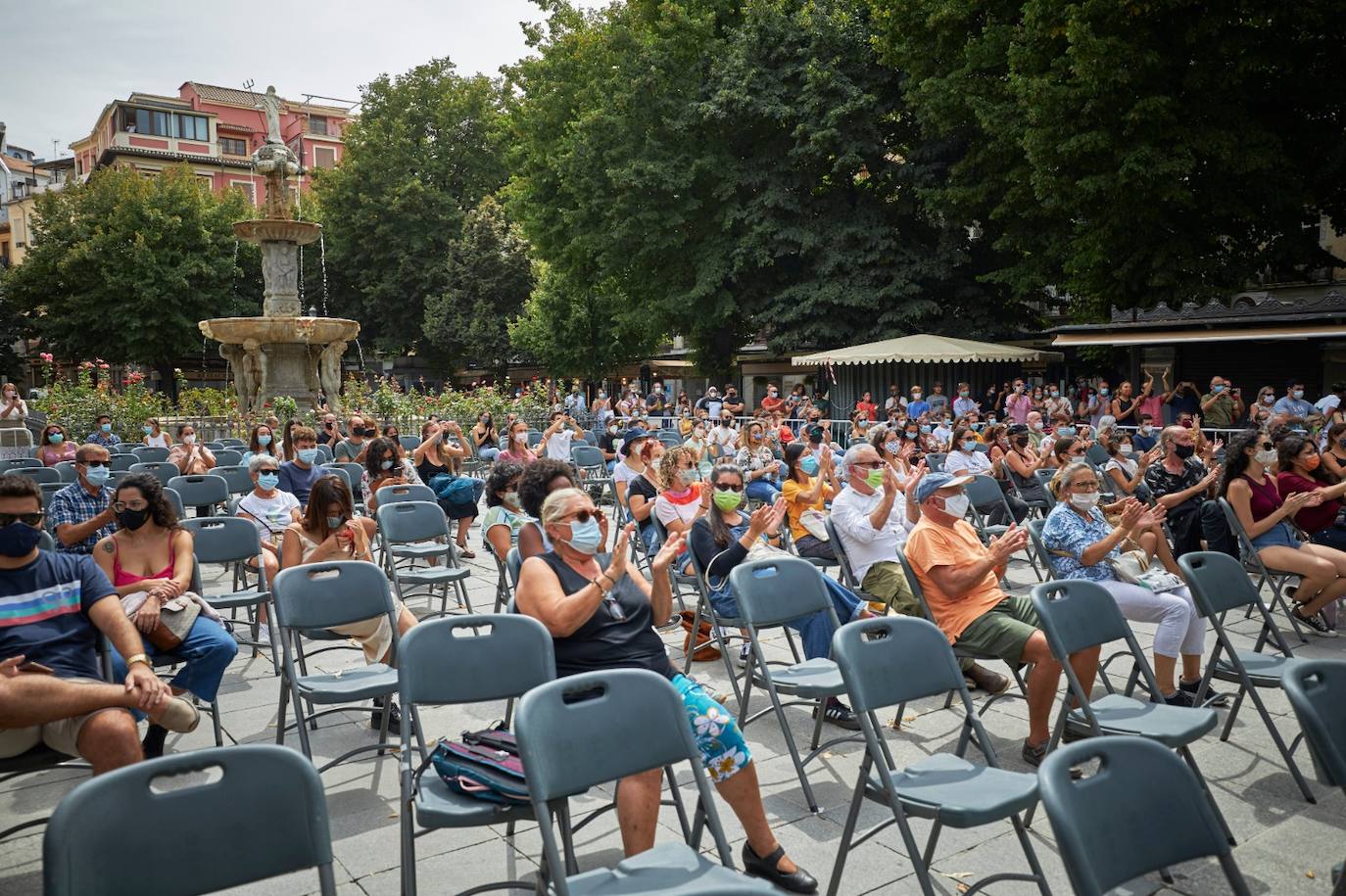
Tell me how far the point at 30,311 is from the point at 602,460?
39.7m

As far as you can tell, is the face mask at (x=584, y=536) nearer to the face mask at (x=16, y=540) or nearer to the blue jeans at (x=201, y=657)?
the blue jeans at (x=201, y=657)

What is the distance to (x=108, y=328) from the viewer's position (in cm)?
3894

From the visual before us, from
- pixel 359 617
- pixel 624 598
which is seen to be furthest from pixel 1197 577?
pixel 359 617

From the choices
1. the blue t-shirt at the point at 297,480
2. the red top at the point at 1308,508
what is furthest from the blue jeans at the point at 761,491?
the red top at the point at 1308,508

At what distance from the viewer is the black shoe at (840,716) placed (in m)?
5.29

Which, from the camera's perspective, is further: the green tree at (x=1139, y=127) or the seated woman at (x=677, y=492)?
the green tree at (x=1139, y=127)

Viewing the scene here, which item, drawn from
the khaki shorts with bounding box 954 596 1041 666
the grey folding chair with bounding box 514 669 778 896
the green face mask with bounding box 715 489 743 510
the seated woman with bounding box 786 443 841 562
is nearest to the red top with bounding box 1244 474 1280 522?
the khaki shorts with bounding box 954 596 1041 666

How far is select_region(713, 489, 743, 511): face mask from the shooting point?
6230mm

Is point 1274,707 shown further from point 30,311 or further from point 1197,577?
point 30,311

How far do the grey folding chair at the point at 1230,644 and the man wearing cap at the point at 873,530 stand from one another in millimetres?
1254

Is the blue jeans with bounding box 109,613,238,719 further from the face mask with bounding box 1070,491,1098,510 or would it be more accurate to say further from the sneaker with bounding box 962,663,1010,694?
the face mask with bounding box 1070,491,1098,510

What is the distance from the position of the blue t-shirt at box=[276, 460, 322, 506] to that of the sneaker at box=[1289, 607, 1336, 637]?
27.4ft

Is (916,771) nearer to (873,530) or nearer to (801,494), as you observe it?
(873,530)

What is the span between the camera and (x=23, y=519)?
13.3ft
